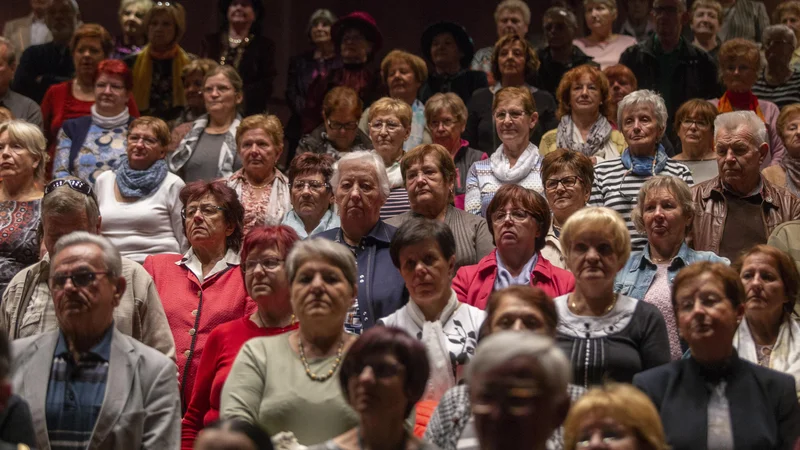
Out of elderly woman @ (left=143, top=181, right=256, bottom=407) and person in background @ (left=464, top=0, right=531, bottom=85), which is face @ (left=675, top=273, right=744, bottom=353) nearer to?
elderly woman @ (left=143, top=181, right=256, bottom=407)

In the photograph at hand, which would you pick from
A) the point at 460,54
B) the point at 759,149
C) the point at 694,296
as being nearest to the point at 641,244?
the point at 759,149

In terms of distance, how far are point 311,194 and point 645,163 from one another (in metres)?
1.46

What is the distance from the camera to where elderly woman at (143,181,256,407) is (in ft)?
14.1

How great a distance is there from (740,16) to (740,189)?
10.6ft

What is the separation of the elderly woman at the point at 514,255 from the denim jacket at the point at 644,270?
0.69ft

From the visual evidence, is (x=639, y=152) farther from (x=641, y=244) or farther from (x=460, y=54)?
(x=460, y=54)

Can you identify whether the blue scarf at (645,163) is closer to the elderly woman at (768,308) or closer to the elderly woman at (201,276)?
the elderly woman at (768,308)

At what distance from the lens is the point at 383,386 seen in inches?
116

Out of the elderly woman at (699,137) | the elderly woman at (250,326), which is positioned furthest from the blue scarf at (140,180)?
the elderly woman at (699,137)

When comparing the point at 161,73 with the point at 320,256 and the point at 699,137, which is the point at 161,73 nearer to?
the point at 699,137

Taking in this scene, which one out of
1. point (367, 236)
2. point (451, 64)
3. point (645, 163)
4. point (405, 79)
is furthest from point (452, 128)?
point (367, 236)

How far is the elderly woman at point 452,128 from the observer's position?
592 cm

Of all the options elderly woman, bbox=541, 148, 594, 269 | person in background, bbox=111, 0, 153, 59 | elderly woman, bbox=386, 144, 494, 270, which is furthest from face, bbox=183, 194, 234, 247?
person in background, bbox=111, 0, 153, 59

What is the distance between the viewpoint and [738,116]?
5.17 m
